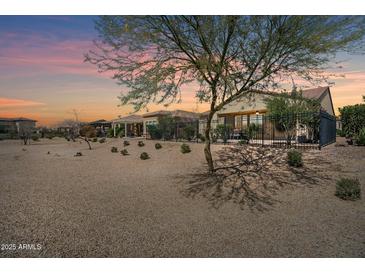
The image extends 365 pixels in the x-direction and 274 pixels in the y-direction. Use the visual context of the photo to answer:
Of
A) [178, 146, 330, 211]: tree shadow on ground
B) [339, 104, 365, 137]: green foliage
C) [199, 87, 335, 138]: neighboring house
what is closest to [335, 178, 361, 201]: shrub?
[178, 146, 330, 211]: tree shadow on ground

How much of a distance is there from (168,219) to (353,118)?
15557 millimetres

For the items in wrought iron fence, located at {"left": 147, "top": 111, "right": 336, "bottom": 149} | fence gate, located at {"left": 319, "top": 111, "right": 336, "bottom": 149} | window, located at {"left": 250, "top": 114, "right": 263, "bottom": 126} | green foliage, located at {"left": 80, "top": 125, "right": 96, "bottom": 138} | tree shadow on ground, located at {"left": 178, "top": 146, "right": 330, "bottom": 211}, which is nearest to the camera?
tree shadow on ground, located at {"left": 178, "top": 146, "right": 330, "bottom": 211}

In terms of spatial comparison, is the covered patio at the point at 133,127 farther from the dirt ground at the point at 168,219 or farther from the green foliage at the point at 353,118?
the green foliage at the point at 353,118

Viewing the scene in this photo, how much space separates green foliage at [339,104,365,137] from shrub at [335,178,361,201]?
10008 millimetres

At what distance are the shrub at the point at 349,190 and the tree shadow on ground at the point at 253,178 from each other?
3.32 ft

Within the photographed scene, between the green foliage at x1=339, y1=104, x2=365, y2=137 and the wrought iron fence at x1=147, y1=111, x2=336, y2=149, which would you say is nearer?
the green foliage at x1=339, y1=104, x2=365, y2=137

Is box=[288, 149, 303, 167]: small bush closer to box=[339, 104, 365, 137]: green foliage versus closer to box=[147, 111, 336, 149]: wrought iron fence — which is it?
box=[147, 111, 336, 149]: wrought iron fence

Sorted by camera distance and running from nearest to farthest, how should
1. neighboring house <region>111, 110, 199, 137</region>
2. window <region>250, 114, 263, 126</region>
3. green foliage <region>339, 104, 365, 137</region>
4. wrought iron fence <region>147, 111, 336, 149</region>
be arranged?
green foliage <region>339, 104, 365, 137</region> < wrought iron fence <region>147, 111, 336, 149</region> < window <region>250, 114, 263, 126</region> < neighboring house <region>111, 110, 199, 137</region>

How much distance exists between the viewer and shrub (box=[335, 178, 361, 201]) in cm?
650

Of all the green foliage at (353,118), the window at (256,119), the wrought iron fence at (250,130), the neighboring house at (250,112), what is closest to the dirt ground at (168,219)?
the wrought iron fence at (250,130)

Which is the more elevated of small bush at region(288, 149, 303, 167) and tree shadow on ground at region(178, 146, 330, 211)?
small bush at region(288, 149, 303, 167)

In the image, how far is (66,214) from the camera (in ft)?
18.2

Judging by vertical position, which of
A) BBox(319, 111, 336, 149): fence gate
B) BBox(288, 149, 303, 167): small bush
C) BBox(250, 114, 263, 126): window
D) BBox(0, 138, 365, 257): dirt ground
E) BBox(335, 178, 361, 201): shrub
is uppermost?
BBox(250, 114, 263, 126): window

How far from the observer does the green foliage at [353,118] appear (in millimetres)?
14828
